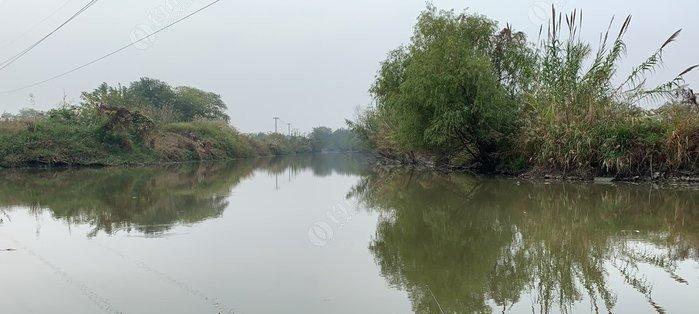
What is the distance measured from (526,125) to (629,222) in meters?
9.66

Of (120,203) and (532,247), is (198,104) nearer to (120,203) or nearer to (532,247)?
(120,203)

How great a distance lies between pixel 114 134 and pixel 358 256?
92.2 ft

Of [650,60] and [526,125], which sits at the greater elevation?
[650,60]

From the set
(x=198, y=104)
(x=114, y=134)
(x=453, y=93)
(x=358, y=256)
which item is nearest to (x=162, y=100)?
(x=198, y=104)

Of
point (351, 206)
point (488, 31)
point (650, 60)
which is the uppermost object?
point (488, 31)

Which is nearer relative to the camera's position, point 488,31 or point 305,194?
point 305,194

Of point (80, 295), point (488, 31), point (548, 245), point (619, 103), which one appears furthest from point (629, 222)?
point (488, 31)

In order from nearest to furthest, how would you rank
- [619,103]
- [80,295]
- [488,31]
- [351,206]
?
1. [80,295]
2. [351,206]
3. [619,103]
4. [488,31]

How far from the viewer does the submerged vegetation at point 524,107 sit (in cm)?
1455

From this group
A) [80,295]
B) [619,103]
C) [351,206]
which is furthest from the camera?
[619,103]

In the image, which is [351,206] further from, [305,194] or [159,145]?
[159,145]

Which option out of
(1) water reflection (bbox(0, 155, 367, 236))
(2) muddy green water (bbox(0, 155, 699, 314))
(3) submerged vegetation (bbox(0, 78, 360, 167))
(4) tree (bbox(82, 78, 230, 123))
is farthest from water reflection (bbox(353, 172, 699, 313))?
(4) tree (bbox(82, 78, 230, 123))

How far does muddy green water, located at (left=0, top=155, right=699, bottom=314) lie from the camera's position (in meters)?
4.28

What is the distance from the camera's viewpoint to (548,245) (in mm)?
6297
